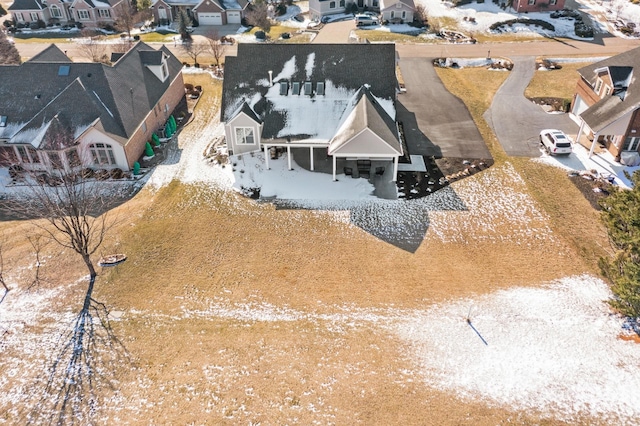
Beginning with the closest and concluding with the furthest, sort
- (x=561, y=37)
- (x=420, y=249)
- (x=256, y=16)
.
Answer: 1. (x=420, y=249)
2. (x=561, y=37)
3. (x=256, y=16)

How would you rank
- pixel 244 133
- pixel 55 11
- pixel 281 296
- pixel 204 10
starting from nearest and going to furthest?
pixel 281 296 → pixel 244 133 → pixel 204 10 → pixel 55 11

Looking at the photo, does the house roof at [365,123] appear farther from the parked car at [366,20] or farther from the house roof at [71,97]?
the parked car at [366,20]

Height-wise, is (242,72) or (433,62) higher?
(242,72)

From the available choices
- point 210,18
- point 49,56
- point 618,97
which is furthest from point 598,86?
point 210,18

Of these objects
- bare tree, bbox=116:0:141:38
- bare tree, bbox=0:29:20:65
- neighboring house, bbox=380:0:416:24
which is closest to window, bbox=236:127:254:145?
bare tree, bbox=0:29:20:65

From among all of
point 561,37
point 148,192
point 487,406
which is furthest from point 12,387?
point 561,37

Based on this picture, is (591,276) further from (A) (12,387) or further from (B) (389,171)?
(A) (12,387)

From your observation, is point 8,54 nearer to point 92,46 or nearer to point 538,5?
point 92,46
